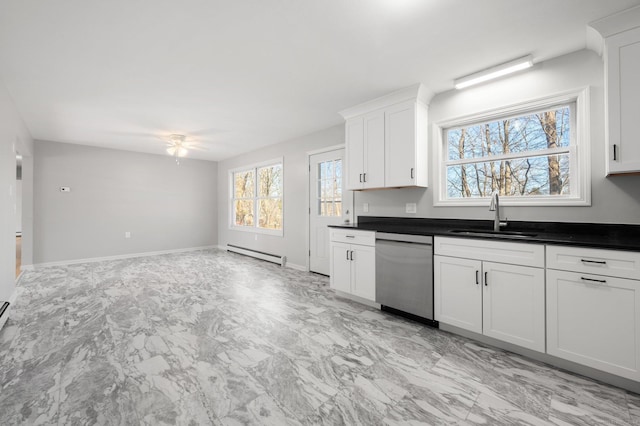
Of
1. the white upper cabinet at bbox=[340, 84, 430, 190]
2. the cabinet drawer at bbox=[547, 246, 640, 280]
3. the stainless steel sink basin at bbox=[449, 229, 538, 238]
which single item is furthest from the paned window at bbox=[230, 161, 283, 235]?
the cabinet drawer at bbox=[547, 246, 640, 280]

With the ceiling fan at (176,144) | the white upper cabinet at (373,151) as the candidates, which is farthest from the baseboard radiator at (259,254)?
the white upper cabinet at (373,151)

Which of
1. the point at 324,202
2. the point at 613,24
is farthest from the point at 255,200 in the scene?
the point at 613,24

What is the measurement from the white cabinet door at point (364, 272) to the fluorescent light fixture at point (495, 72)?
76.8 inches

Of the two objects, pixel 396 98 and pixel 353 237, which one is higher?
pixel 396 98

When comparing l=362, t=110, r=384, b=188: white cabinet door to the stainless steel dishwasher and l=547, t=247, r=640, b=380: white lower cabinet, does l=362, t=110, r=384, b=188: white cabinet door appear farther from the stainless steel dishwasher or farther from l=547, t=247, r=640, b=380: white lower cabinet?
l=547, t=247, r=640, b=380: white lower cabinet

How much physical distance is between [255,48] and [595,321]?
10.5 feet

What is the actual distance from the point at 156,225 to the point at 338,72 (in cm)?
579

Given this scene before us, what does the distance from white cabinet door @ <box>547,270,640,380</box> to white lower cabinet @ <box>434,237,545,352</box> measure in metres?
0.08

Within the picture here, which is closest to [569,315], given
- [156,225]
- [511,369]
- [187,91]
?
[511,369]

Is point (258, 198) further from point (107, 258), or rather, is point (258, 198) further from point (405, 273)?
point (405, 273)

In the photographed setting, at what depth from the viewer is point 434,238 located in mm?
2566

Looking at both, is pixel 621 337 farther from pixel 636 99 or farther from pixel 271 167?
pixel 271 167

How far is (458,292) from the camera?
242 cm

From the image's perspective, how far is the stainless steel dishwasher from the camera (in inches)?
103
